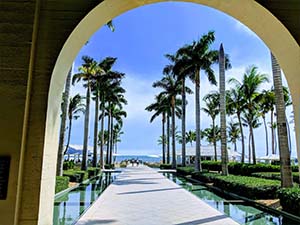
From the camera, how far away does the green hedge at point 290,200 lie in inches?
314

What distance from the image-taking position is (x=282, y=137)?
35.6ft

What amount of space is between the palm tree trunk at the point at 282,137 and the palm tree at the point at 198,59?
12.7m

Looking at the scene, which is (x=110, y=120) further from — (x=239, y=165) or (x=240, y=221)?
(x=240, y=221)

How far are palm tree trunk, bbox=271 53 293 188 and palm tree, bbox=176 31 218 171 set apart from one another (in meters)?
12.7

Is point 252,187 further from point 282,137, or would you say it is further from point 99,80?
point 99,80

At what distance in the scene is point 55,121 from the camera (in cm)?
374

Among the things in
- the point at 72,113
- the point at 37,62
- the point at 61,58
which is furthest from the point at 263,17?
the point at 72,113

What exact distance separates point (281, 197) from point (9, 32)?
9004 mm

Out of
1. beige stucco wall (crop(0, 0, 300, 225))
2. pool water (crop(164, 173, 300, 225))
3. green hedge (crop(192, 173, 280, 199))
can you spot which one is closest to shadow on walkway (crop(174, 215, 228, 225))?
pool water (crop(164, 173, 300, 225))

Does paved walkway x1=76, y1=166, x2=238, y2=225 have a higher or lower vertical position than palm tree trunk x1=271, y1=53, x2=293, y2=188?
lower

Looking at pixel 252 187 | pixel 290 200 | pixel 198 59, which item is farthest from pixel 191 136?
pixel 290 200

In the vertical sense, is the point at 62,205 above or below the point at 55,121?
below

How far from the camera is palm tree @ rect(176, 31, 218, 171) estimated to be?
2397 centimetres

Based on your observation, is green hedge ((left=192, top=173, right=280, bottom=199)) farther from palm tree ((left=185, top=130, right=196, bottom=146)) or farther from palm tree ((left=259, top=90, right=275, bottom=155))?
palm tree ((left=185, top=130, right=196, bottom=146))
